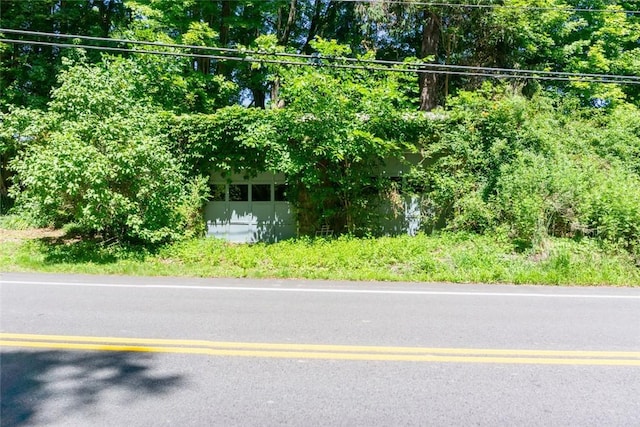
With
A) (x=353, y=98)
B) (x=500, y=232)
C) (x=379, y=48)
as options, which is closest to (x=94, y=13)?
(x=379, y=48)

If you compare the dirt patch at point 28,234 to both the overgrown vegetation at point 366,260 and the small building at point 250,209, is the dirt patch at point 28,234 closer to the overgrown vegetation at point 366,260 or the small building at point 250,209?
the overgrown vegetation at point 366,260

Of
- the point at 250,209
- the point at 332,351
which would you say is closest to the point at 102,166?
the point at 250,209

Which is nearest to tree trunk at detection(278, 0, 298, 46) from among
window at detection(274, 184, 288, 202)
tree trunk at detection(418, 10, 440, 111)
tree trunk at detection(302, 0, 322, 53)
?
tree trunk at detection(302, 0, 322, 53)

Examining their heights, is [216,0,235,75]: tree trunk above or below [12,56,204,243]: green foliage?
above

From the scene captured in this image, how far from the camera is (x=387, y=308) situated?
642cm

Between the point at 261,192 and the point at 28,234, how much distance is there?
7682 millimetres

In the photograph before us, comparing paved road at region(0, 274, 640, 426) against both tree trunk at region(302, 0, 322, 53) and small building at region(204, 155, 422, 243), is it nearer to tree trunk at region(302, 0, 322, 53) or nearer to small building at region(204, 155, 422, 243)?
small building at region(204, 155, 422, 243)

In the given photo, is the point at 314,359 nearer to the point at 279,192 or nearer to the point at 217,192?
the point at 279,192

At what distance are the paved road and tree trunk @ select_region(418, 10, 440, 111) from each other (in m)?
13.3

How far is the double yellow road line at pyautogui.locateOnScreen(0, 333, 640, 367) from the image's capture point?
14.3 ft

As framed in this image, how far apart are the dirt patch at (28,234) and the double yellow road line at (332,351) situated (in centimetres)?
1035

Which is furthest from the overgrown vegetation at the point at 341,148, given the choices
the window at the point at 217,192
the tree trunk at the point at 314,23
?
the tree trunk at the point at 314,23

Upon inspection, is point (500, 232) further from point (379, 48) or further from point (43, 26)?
point (43, 26)

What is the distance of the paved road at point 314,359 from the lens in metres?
3.31
